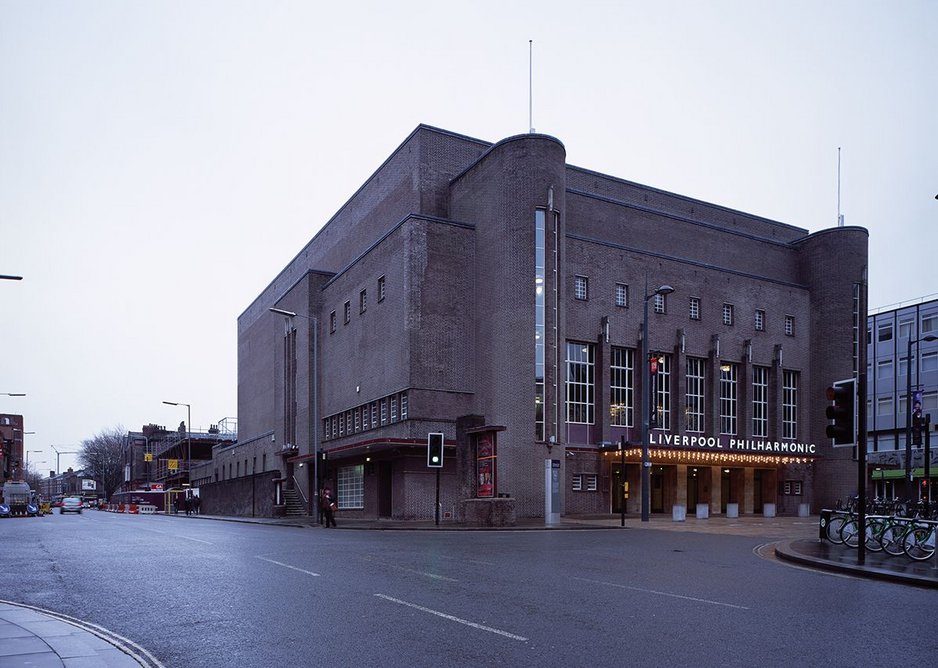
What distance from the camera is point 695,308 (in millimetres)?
49812

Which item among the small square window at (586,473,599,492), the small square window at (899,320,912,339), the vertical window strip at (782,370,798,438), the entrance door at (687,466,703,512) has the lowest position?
the entrance door at (687,466,703,512)

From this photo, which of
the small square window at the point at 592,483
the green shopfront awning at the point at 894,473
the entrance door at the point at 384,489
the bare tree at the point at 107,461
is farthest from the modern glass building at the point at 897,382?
the bare tree at the point at 107,461

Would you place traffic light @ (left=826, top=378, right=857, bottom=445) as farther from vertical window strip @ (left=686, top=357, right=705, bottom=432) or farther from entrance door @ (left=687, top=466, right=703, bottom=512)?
entrance door @ (left=687, top=466, right=703, bottom=512)

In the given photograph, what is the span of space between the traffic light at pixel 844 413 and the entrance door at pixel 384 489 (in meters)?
30.1

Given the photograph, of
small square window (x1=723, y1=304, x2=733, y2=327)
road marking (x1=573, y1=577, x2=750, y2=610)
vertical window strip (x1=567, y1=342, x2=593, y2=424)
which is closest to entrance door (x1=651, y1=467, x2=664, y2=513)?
vertical window strip (x1=567, y1=342, x2=593, y2=424)

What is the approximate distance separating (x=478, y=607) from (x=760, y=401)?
45.4 m

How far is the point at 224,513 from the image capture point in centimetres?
6800

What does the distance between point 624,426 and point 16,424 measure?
522 feet

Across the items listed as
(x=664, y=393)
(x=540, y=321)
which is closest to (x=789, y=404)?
(x=664, y=393)

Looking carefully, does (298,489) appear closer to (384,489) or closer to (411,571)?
(384,489)

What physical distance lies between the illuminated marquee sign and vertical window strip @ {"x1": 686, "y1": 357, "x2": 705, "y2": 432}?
47.8 inches

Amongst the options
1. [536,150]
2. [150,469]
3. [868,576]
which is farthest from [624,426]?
[150,469]

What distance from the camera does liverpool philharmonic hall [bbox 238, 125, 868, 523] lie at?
39812 mm

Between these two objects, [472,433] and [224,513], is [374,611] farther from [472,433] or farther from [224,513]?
[224,513]
